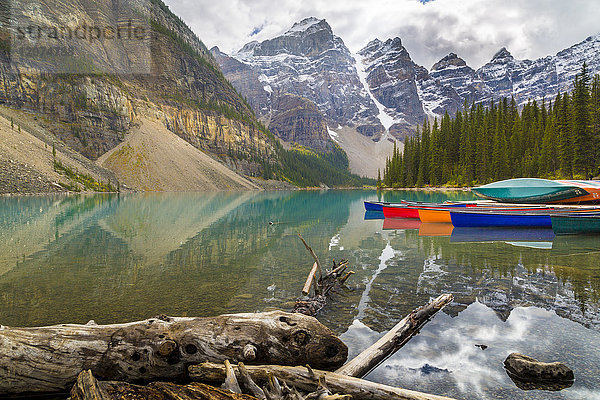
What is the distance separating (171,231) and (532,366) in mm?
20504

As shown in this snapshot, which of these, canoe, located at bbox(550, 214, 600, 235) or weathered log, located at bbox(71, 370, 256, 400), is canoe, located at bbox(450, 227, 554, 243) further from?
weathered log, located at bbox(71, 370, 256, 400)

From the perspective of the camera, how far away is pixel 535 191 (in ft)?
90.5

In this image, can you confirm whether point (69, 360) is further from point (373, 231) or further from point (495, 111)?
point (495, 111)

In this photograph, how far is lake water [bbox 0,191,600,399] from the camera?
5.68 metres

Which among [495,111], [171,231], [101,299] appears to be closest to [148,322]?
[101,299]

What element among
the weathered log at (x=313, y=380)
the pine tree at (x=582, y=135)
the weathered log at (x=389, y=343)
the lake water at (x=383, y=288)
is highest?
the pine tree at (x=582, y=135)

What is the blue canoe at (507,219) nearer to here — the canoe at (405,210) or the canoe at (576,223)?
the canoe at (576,223)

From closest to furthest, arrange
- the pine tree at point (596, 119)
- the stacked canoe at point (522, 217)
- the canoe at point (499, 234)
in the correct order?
1. the canoe at point (499, 234)
2. the stacked canoe at point (522, 217)
3. the pine tree at point (596, 119)

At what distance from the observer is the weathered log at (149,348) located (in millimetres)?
4094

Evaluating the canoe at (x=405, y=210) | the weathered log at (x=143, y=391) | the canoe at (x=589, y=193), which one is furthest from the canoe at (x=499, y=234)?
the weathered log at (x=143, y=391)

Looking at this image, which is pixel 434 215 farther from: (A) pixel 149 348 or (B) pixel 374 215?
(A) pixel 149 348

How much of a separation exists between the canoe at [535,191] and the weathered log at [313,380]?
2977 cm

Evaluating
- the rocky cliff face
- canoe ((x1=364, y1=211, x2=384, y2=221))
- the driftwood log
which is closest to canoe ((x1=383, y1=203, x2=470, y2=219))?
canoe ((x1=364, y1=211, x2=384, y2=221))

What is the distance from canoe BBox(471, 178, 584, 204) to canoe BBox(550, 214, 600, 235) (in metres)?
9.09
